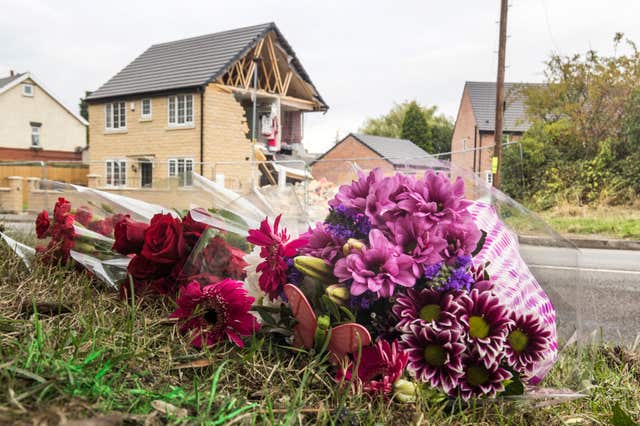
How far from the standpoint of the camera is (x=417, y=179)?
5.72ft

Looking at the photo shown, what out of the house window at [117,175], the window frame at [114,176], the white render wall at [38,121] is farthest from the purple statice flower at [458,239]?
the white render wall at [38,121]

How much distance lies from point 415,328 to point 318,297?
10.9 inches

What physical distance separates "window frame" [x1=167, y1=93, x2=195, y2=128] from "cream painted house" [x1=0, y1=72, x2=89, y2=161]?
2284 centimetres

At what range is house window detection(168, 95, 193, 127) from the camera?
25156 mm

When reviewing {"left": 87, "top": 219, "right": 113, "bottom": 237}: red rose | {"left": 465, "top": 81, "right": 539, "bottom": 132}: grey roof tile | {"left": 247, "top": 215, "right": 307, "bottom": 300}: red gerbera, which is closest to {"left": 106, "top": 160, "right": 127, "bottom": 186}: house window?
{"left": 87, "top": 219, "right": 113, "bottom": 237}: red rose

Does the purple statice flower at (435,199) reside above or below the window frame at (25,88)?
below

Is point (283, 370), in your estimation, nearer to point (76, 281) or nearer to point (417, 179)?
point (417, 179)

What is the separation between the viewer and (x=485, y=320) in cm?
144

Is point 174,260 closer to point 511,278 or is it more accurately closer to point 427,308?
point 427,308

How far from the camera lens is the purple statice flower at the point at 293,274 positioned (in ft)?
5.19

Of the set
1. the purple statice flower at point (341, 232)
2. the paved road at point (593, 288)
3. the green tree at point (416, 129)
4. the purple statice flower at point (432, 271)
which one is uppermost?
the green tree at point (416, 129)

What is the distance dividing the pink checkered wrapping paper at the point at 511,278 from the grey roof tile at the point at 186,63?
76.8 feet

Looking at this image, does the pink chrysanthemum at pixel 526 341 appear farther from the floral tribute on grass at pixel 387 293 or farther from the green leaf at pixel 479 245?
the green leaf at pixel 479 245

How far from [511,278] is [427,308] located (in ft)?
1.02
